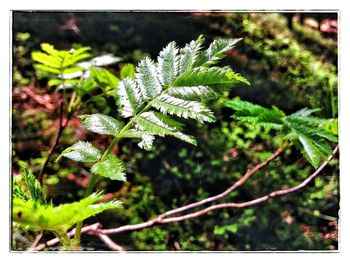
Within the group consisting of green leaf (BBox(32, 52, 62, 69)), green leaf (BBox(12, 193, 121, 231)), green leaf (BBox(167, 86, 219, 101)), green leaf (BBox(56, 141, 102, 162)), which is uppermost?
green leaf (BBox(32, 52, 62, 69))

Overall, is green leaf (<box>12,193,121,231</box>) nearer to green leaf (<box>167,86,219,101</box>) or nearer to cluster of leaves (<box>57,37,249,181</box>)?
cluster of leaves (<box>57,37,249,181</box>)

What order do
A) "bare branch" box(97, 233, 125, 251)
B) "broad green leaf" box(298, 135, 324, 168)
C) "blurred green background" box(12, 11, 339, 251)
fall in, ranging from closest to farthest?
"broad green leaf" box(298, 135, 324, 168)
"bare branch" box(97, 233, 125, 251)
"blurred green background" box(12, 11, 339, 251)

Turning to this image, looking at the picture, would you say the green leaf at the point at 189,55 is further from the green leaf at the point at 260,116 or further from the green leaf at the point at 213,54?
the green leaf at the point at 260,116

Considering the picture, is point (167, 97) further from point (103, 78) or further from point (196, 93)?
point (103, 78)

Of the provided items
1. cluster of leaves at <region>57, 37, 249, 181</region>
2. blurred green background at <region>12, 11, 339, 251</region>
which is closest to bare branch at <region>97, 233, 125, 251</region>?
blurred green background at <region>12, 11, 339, 251</region>

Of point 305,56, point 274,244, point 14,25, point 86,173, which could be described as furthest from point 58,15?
point 274,244

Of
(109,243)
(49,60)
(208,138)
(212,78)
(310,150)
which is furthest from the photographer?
(208,138)

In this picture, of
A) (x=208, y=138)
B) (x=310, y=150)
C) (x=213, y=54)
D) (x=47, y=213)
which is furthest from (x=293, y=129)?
(x=208, y=138)
